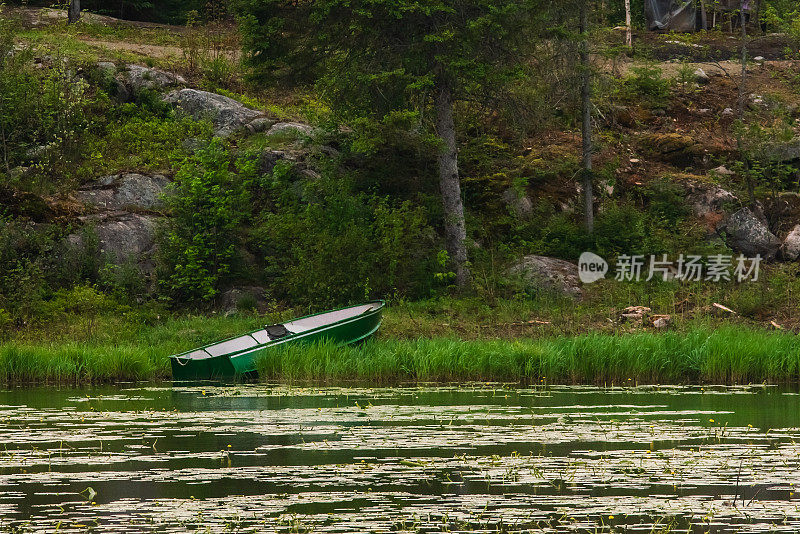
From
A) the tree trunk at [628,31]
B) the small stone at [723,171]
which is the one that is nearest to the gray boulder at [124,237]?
the small stone at [723,171]

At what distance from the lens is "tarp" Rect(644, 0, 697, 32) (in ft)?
143

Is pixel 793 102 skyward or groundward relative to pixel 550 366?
skyward

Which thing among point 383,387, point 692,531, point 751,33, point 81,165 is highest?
point 751,33

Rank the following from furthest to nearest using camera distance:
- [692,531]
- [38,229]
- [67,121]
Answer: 1. [67,121]
2. [38,229]
3. [692,531]

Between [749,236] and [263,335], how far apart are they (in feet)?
43.5

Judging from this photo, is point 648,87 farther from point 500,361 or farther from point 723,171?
point 500,361

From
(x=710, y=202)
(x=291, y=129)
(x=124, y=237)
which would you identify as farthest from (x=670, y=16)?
(x=124, y=237)

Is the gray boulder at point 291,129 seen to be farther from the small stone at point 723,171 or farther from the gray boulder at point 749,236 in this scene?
the gray boulder at point 749,236

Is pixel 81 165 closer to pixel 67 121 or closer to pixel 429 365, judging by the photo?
pixel 67 121

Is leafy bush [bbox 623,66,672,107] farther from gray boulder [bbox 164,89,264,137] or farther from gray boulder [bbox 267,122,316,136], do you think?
gray boulder [bbox 164,89,264,137]

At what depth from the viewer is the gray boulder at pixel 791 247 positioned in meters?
27.7

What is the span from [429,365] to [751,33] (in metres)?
30.1

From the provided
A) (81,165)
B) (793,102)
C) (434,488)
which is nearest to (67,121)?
(81,165)

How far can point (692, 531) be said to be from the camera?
7730mm
